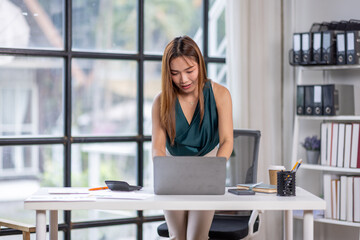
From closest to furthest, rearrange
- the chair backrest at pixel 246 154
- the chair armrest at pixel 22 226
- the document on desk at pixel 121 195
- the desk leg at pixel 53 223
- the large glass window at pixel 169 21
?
the document on desk at pixel 121 195 < the desk leg at pixel 53 223 < the chair armrest at pixel 22 226 < the chair backrest at pixel 246 154 < the large glass window at pixel 169 21

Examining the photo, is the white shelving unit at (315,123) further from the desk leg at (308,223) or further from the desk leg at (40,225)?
the desk leg at (40,225)

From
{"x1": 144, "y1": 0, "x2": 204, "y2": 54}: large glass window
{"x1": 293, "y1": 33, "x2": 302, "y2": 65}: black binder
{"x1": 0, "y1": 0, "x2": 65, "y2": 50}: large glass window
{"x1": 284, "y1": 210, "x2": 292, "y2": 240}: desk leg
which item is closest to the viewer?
{"x1": 284, "y1": 210, "x2": 292, "y2": 240}: desk leg

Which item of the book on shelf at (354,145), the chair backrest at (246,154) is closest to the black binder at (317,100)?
the book on shelf at (354,145)

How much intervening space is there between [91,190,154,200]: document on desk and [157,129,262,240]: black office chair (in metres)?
0.61

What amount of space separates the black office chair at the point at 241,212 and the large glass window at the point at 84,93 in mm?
823

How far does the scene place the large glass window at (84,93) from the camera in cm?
350

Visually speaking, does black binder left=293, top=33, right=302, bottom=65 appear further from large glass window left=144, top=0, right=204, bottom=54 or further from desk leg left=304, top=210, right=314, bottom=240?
desk leg left=304, top=210, right=314, bottom=240

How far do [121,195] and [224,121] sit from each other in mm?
657

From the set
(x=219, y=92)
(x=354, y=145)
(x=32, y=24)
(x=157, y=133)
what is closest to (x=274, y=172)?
(x=219, y=92)

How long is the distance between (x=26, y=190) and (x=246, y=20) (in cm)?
200

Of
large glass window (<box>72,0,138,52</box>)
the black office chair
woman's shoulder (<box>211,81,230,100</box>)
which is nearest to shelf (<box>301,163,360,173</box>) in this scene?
Answer: the black office chair

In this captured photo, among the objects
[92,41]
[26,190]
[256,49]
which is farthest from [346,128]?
[26,190]

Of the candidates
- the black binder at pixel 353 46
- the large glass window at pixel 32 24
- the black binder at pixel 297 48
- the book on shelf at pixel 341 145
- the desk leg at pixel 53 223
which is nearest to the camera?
the desk leg at pixel 53 223

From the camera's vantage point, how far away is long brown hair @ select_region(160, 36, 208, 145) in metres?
2.53
